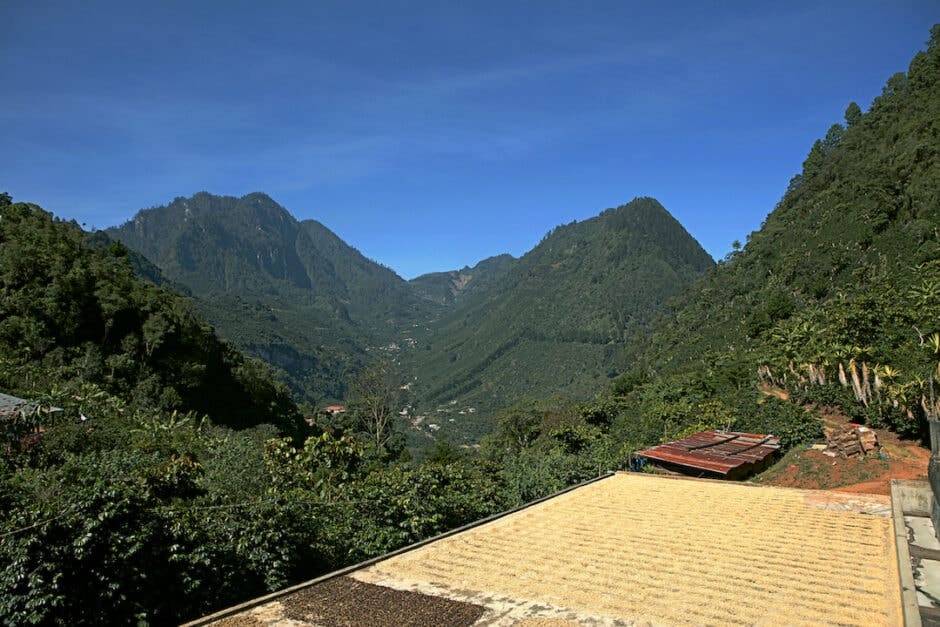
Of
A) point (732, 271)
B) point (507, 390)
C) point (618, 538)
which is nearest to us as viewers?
point (618, 538)

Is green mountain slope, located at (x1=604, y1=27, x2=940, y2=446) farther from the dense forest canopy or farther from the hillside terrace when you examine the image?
the hillside terrace

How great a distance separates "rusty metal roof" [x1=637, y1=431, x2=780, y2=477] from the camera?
49.3ft

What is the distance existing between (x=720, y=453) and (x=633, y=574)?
36.7 ft

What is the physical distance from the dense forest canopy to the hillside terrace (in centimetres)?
136

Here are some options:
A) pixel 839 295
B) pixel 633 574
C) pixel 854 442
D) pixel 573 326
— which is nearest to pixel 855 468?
Result: pixel 854 442

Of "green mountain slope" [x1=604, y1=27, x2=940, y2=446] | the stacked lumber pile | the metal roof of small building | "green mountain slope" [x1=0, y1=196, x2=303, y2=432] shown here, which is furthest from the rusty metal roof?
"green mountain slope" [x1=0, y1=196, x2=303, y2=432]

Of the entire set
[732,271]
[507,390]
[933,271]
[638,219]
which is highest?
[638,219]

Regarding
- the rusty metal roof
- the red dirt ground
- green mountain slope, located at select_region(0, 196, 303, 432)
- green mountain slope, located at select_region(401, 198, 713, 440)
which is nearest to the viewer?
the red dirt ground

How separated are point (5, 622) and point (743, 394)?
24086 mm

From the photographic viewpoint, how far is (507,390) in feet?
455

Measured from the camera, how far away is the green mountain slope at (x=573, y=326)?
12900 cm

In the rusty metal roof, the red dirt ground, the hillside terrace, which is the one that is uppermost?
the hillside terrace

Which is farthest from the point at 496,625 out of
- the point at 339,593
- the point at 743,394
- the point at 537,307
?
the point at 537,307

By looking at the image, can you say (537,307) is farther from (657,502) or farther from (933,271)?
(657,502)
